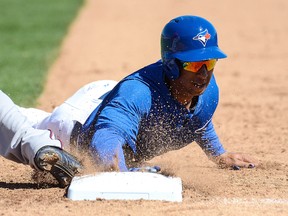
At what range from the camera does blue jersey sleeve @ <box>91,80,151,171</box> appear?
5.28 meters

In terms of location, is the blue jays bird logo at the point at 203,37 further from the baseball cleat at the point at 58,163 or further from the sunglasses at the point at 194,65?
the baseball cleat at the point at 58,163

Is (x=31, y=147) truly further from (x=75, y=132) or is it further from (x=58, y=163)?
(x=75, y=132)

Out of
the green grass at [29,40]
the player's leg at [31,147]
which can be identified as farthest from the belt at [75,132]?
the green grass at [29,40]

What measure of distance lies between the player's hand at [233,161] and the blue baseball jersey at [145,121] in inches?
3.0

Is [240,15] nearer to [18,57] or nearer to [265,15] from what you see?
[265,15]

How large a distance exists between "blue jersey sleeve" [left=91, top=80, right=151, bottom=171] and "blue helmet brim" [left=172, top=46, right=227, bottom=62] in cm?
32

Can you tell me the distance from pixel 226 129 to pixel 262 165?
6.37 ft

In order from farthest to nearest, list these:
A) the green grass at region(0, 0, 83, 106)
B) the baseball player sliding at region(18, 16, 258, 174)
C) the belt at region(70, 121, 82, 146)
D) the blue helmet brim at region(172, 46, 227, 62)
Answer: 1. the green grass at region(0, 0, 83, 106)
2. the belt at region(70, 121, 82, 146)
3. the blue helmet brim at region(172, 46, 227, 62)
4. the baseball player sliding at region(18, 16, 258, 174)

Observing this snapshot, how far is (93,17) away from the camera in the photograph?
1889 centimetres

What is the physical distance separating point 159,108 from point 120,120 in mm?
418

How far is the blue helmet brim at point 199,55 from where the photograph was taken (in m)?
5.58

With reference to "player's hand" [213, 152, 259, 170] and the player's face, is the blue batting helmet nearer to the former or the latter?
the player's face

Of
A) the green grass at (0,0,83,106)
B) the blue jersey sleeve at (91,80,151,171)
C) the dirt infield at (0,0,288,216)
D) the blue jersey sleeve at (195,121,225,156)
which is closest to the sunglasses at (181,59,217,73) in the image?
the blue jersey sleeve at (91,80,151,171)

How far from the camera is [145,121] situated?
571 cm
